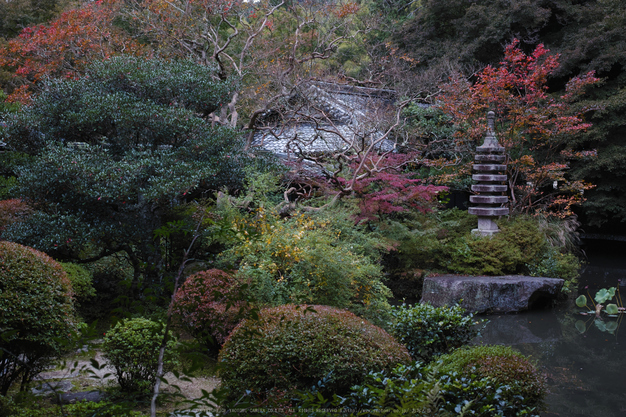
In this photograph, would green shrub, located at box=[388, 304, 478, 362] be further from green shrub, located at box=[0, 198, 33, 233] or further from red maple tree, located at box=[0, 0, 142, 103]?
red maple tree, located at box=[0, 0, 142, 103]

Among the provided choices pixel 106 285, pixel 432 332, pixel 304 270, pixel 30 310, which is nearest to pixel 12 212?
pixel 106 285

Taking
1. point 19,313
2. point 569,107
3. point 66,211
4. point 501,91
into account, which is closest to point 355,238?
point 66,211

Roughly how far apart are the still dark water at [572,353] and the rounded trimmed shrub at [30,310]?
4808 mm

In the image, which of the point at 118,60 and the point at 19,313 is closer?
the point at 19,313

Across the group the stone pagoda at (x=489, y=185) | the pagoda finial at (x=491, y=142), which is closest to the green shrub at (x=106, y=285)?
the stone pagoda at (x=489, y=185)

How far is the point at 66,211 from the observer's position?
6.59 m

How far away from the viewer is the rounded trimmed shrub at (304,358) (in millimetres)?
3729

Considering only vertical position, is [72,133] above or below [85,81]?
below

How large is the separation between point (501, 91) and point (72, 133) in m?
9.74

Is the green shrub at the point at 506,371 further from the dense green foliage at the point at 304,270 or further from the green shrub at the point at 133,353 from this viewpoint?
the green shrub at the point at 133,353

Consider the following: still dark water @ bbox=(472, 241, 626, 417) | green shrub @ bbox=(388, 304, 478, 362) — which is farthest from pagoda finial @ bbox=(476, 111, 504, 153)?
green shrub @ bbox=(388, 304, 478, 362)

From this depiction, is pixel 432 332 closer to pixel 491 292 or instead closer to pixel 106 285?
pixel 491 292

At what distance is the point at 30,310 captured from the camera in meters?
4.06

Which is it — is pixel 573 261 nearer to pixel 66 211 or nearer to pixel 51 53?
pixel 66 211
